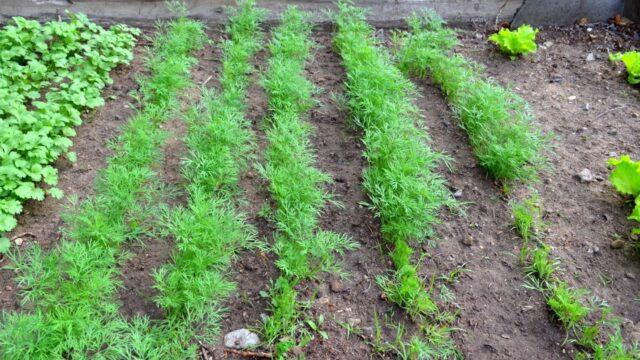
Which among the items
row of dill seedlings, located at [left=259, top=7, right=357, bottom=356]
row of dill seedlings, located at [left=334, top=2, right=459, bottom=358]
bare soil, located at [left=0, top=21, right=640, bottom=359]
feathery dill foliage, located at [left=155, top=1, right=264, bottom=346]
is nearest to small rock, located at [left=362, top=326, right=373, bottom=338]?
bare soil, located at [left=0, top=21, right=640, bottom=359]

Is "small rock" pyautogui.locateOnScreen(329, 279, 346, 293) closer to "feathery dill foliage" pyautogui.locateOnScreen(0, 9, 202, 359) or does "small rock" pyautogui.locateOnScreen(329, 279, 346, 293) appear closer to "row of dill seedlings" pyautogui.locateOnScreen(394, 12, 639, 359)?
"feathery dill foliage" pyautogui.locateOnScreen(0, 9, 202, 359)

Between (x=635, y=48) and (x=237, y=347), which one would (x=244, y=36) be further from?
(x=635, y=48)

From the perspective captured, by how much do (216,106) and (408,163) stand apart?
153 cm

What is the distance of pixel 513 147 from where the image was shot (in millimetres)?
3641

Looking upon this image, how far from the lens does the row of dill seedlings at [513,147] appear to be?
2811 mm

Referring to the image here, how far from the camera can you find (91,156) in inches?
149

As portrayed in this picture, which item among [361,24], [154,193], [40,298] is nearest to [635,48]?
[361,24]

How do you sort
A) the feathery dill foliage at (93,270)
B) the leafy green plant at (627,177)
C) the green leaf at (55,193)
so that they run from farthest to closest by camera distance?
the leafy green plant at (627,177) → the green leaf at (55,193) → the feathery dill foliage at (93,270)

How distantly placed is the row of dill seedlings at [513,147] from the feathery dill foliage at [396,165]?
360 millimetres

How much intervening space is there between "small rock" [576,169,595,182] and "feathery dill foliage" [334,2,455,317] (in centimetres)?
107

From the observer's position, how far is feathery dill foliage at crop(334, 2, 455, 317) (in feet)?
9.72

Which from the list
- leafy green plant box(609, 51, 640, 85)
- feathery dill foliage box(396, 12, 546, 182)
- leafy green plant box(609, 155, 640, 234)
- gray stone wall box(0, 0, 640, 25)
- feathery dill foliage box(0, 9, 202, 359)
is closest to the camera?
feathery dill foliage box(0, 9, 202, 359)

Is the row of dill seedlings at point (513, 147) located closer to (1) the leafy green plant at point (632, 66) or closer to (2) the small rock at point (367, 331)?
(2) the small rock at point (367, 331)

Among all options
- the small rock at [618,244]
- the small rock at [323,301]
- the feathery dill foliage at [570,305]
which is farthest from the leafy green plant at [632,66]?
the small rock at [323,301]
